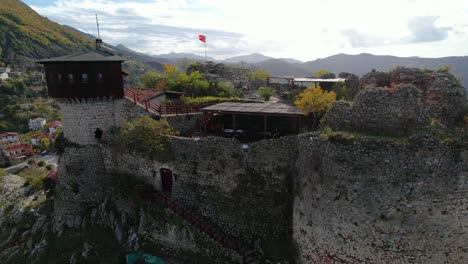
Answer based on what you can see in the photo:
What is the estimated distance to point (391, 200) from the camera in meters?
11.9

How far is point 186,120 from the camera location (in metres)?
21.9

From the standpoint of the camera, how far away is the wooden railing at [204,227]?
16250 millimetres

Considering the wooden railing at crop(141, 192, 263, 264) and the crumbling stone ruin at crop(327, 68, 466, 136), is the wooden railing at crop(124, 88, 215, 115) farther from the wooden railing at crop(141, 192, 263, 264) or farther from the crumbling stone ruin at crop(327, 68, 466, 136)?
the crumbling stone ruin at crop(327, 68, 466, 136)

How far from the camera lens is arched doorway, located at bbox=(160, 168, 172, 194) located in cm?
1917

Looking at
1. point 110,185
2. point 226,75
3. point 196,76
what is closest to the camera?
point 110,185

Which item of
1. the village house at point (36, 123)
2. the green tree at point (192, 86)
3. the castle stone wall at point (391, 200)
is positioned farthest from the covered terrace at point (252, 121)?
the village house at point (36, 123)

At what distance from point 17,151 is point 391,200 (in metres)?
89.0

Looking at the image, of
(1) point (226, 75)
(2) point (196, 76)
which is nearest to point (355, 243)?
(2) point (196, 76)

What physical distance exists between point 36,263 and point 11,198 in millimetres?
22120

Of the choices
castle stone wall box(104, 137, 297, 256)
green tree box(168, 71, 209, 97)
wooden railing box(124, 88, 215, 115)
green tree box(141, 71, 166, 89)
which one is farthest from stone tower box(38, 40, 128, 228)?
green tree box(141, 71, 166, 89)

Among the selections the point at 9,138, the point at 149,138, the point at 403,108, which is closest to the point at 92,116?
the point at 149,138

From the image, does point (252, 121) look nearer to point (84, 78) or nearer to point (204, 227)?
point (204, 227)

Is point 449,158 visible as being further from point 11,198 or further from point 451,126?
point 11,198

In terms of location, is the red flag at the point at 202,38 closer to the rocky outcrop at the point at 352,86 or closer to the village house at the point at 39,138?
the rocky outcrop at the point at 352,86
